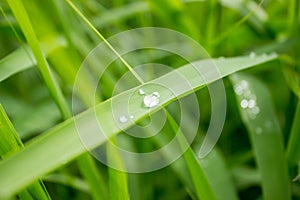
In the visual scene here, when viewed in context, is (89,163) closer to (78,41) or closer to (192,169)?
(192,169)

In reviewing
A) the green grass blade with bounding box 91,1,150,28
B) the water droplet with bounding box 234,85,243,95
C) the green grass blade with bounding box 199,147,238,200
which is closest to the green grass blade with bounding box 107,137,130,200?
the green grass blade with bounding box 199,147,238,200

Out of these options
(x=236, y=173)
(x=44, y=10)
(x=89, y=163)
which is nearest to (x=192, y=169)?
(x=89, y=163)

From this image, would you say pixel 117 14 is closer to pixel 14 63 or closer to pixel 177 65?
pixel 177 65

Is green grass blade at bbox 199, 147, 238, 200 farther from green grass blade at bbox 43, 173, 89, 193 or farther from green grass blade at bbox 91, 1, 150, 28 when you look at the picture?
green grass blade at bbox 91, 1, 150, 28

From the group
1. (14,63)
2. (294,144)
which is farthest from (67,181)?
(294,144)

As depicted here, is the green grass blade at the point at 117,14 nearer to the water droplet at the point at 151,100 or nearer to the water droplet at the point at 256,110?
the water droplet at the point at 256,110

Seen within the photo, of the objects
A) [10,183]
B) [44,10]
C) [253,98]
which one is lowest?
[10,183]
